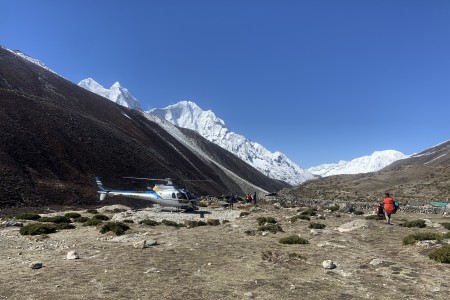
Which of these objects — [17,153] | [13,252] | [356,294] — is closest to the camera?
[356,294]

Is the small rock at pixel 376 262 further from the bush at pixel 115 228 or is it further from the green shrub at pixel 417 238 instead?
the bush at pixel 115 228

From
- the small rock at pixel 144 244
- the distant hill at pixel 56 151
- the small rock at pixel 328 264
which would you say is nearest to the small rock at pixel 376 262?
the small rock at pixel 328 264

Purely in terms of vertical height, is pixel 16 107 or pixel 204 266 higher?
pixel 16 107

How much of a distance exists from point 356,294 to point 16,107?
87.6 metres

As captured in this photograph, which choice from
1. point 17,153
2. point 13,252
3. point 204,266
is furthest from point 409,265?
point 17,153

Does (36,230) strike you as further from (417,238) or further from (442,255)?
(442,255)

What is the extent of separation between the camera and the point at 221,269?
14.3 m

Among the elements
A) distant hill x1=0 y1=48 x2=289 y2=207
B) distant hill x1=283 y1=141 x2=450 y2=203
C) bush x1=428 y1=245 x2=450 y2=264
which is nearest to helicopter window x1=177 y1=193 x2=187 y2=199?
distant hill x1=0 y1=48 x2=289 y2=207

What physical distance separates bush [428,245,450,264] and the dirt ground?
0.23 metres

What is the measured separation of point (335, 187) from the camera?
104 metres

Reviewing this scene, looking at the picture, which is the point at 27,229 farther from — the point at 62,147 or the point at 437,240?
the point at 62,147

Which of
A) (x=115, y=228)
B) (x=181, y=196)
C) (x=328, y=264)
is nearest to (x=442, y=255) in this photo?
(x=328, y=264)

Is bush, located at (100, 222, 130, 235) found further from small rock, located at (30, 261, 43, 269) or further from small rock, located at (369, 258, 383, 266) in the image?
small rock, located at (369, 258, 383, 266)

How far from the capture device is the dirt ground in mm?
11320
